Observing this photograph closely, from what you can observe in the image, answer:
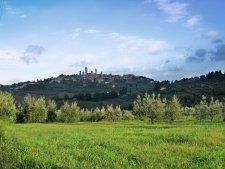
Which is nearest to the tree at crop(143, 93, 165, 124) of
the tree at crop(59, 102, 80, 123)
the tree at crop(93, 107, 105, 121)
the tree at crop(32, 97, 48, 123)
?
the tree at crop(32, 97, 48, 123)

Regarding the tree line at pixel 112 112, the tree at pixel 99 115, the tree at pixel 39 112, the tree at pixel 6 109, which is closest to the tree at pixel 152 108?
the tree line at pixel 112 112

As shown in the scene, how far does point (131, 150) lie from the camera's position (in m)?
27.0

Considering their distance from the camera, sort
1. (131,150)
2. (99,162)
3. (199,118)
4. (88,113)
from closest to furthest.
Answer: (99,162), (131,150), (199,118), (88,113)

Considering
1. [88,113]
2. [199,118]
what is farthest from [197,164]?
[88,113]

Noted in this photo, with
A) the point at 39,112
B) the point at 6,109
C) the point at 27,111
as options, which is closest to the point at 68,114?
the point at 39,112

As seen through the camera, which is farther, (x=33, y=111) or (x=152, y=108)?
(x=33, y=111)

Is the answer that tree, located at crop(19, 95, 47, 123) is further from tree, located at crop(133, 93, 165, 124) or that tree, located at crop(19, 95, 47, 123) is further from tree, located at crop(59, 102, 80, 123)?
tree, located at crop(133, 93, 165, 124)

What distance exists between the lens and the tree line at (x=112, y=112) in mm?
111750

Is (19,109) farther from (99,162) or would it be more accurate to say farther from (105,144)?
(99,162)

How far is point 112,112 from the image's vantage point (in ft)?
545

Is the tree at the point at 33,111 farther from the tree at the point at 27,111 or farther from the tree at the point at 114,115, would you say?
the tree at the point at 114,115

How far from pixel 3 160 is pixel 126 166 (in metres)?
7.38

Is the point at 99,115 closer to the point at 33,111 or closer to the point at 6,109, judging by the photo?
the point at 33,111

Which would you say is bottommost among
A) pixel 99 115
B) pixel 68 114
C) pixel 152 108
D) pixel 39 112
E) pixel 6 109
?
pixel 99 115
